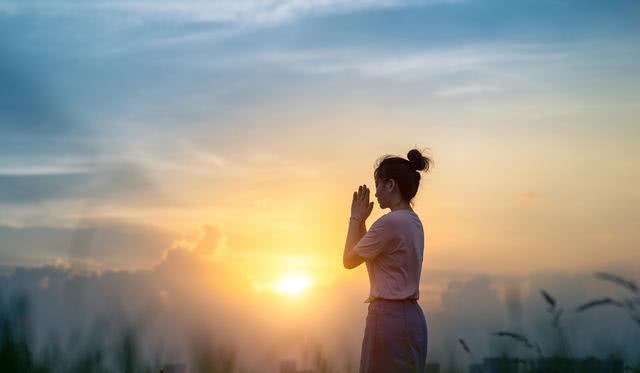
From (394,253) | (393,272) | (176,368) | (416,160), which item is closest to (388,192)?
(416,160)

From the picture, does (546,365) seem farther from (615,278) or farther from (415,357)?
(415,357)

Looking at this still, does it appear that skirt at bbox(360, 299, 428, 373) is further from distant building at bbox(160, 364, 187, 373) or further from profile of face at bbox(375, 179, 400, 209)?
distant building at bbox(160, 364, 187, 373)

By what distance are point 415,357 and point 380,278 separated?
647mm

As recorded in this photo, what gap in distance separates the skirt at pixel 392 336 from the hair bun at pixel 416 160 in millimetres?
1063

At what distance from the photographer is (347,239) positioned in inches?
253

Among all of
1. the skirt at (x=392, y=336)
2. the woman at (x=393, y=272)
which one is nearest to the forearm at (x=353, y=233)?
the woman at (x=393, y=272)

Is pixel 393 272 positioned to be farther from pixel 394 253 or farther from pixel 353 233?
pixel 353 233

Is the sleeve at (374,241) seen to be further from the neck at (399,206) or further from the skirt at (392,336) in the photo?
the skirt at (392,336)

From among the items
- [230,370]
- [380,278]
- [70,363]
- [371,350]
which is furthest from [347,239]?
[70,363]

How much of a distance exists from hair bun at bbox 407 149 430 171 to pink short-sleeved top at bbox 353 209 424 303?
42cm

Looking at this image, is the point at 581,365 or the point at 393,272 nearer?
the point at 581,365

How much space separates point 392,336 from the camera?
6098 mm

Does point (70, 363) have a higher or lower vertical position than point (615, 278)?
lower

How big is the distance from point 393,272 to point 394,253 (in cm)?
15
